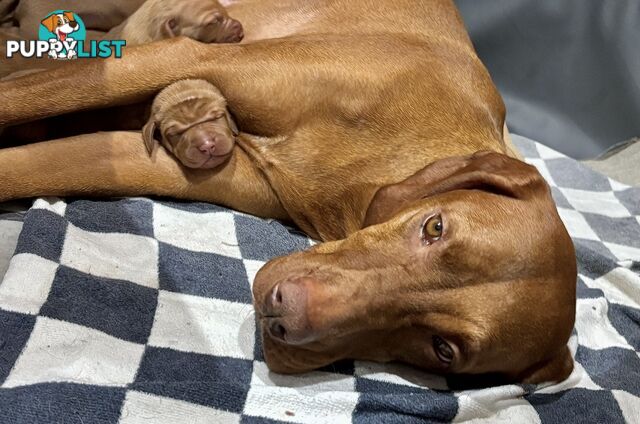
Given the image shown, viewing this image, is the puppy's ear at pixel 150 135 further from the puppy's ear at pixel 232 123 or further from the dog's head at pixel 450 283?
the dog's head at pixel 450 283

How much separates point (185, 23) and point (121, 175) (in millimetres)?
693

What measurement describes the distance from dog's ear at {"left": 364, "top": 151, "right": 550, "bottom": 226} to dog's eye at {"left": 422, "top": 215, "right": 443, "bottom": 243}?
→ 0.44 ft

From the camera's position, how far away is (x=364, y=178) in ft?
7.50

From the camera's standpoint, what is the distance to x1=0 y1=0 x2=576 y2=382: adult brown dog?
1812 mm

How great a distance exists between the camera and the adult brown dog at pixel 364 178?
181cm

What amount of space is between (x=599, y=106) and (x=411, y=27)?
1.75 metres

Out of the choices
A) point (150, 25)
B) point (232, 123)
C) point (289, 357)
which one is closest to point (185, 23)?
point (150, 25)

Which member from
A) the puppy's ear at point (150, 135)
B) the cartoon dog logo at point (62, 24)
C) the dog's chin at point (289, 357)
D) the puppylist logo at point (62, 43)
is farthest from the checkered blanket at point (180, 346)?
the cartoon dog logo at point (62, 24)

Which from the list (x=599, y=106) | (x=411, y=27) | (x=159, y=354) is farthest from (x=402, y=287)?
(x=599, y=106)

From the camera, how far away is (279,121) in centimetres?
Answer: 235

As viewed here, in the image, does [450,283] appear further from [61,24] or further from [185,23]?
[61,24]

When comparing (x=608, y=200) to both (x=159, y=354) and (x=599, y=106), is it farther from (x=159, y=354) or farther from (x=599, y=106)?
(x=159, y=354)

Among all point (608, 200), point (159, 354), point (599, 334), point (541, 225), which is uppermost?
point (541, 225)

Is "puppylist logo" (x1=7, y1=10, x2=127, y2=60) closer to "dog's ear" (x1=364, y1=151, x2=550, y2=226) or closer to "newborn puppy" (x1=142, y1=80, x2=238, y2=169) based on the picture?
"newborn puppy" (x1=142, y1=80, x2=238, y2=169)
